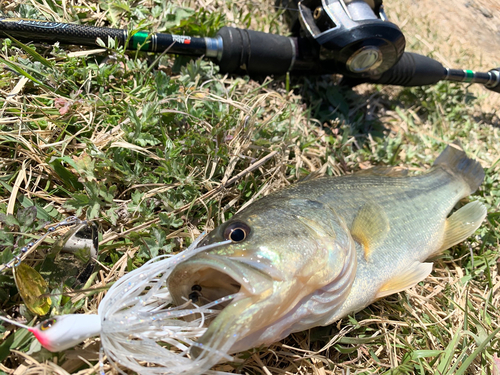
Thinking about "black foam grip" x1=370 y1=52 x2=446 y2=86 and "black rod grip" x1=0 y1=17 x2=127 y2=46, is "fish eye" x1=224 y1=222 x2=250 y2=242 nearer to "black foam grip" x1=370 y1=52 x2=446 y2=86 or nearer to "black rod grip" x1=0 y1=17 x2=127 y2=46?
"black rod grip" x1=0 y1=17 x2=127 y2=46

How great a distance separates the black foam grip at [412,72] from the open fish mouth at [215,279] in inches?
104

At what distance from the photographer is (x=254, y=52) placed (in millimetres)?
3191

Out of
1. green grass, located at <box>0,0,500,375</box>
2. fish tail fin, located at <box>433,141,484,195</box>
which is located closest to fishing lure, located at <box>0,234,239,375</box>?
green grass, located at <box>0,0,500,375</box>

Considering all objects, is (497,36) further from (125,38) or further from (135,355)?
(135,355)

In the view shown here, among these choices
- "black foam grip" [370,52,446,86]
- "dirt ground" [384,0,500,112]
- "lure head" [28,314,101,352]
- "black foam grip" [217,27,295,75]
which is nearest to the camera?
"lure head" [28,314,101,352]

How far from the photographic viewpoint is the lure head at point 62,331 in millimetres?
1489

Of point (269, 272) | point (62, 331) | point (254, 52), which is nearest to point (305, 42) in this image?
point (254, 52)

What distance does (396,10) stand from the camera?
5.22m

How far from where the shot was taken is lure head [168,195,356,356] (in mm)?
1515

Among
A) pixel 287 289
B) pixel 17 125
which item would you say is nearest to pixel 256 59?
pixel 17 125

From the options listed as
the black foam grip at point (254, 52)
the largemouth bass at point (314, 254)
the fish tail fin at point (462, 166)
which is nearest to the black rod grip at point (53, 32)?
the black foam grip at point (254, 52)

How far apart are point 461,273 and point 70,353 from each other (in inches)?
107

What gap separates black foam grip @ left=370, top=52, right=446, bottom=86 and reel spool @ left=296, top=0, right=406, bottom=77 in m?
0.47

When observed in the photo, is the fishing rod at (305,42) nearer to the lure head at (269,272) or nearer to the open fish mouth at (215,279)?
the lure head at (269,272)
